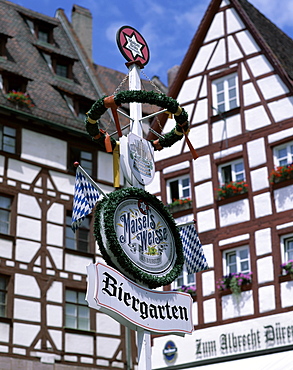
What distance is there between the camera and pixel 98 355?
2359 cm

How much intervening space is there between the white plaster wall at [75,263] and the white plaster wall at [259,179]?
597cm

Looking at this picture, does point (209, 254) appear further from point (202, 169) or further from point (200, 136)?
point (200, 136)

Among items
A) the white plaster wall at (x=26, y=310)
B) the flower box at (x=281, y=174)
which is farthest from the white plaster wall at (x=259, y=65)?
the white plaster wall at (x=26, y=310)

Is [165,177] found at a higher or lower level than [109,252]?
higher

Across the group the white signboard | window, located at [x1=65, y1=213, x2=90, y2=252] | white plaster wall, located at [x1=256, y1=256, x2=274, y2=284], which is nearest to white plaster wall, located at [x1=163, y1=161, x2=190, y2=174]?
window, located at [x1=65, y1=213, x2=90, y2=252]

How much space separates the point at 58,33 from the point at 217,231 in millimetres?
12491

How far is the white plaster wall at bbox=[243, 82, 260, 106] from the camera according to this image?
21.9 meters

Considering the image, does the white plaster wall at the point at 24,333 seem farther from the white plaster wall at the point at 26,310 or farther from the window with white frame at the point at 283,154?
the window with white frame at the point at 283,154

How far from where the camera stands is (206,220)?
21.8 m

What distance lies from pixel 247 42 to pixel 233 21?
0.96 metres

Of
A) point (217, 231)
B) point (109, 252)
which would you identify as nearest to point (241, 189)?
point (217, 231)

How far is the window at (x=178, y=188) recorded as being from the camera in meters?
22.8

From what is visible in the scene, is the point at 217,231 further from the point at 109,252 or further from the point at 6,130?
the point at 109,252

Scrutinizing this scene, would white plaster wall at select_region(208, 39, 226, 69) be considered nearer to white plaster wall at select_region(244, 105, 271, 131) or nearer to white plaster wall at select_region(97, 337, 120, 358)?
white plaster wall at select_region(244, 105, 271, 131)
